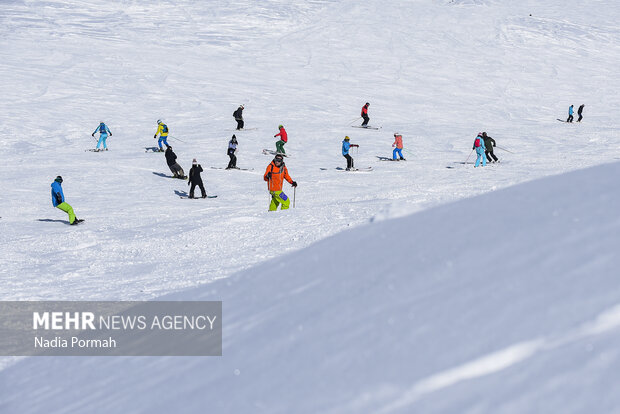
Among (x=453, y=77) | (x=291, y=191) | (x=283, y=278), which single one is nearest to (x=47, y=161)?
(x=291, y=191)

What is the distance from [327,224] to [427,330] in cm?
806

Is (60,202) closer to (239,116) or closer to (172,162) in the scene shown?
(172,162)

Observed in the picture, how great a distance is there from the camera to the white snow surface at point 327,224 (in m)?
2.78

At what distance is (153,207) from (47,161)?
29.1 ft

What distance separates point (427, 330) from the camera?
3.04 meters

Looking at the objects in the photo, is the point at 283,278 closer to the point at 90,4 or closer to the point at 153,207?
the point at 153,207

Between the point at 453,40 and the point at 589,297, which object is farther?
the point at 453,40

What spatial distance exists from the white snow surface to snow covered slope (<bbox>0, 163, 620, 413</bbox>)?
13 millimetres

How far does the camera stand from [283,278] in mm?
5316

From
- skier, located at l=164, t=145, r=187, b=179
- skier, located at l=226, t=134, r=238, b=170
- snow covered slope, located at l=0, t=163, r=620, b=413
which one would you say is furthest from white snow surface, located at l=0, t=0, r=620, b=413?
skier, located at l=164, t=145, r=187, b=179

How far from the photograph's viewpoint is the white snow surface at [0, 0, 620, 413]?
2781mm

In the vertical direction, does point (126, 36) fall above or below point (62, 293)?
above

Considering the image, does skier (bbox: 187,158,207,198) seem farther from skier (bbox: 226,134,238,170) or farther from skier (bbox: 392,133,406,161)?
skier (bbox: 392,133,406,161)

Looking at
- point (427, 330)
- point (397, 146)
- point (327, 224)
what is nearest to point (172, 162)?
point (397, 146)
